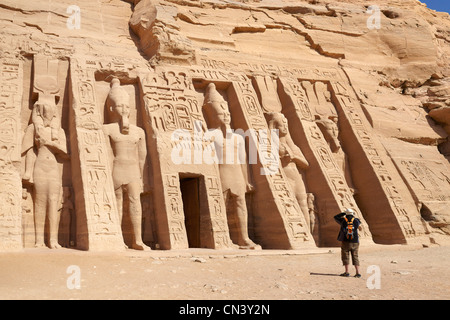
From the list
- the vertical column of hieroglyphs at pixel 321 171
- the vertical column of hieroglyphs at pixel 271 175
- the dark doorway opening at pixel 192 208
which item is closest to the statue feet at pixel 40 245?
the dark doorway opening at pixel 192 208

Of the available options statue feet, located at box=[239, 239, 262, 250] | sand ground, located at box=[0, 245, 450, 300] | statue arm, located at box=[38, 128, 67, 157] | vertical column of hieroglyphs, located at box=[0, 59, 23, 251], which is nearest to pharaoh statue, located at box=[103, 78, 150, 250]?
statue arm, located at box=[38, 128, 67, 157]

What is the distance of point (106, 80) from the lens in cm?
982

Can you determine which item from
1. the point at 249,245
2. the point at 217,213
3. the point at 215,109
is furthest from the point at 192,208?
the point at 215,109

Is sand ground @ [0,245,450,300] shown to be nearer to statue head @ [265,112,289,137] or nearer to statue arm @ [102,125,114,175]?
statue arm @ [102,125,114,175]

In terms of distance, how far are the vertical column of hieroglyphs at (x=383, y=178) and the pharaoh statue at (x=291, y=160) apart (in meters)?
1.78

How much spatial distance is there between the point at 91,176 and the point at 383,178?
6.91 m

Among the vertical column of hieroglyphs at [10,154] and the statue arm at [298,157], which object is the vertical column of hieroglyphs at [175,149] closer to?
the statue arm at [298,157]

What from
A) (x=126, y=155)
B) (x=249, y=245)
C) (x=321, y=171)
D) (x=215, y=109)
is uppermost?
(x=215, y=109)

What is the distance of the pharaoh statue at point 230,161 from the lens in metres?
9.27

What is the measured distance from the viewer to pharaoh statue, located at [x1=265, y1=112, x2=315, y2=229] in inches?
395

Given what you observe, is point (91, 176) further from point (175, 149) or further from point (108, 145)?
point (175, 149)

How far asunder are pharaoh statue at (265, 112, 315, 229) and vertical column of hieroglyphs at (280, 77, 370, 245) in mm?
286

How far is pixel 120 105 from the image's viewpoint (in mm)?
9055
